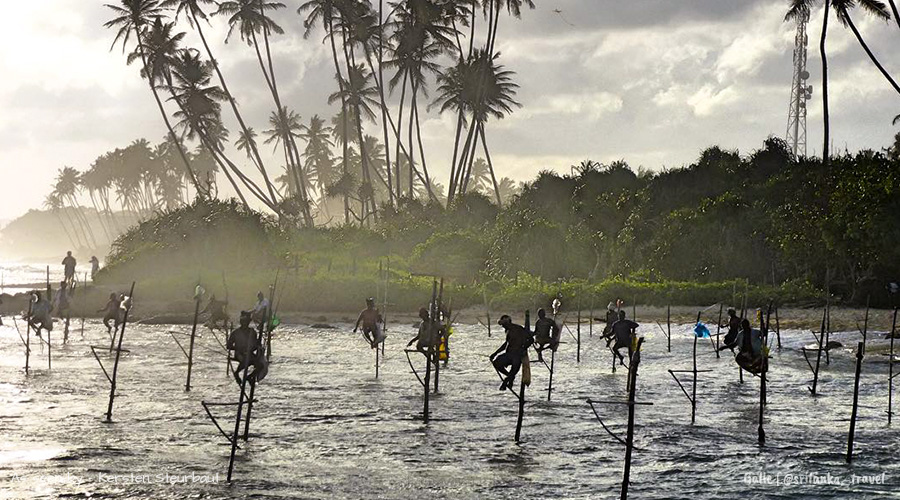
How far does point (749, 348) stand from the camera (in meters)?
20.9

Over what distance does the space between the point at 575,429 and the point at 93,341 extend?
84.8ft

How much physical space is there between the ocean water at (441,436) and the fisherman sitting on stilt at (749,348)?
3.90 feet

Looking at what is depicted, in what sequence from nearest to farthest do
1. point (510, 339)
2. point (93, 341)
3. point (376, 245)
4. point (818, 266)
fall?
point (510, 339) < point (93, 341) < point (818, 266) < point (376, 245)

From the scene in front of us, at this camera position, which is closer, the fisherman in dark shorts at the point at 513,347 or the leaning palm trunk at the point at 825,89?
the fisherman in dark shorts at the point at 513,347

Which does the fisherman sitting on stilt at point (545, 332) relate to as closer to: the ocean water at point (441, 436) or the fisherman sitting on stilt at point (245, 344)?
Answer: the ocean water at point (441, 436)

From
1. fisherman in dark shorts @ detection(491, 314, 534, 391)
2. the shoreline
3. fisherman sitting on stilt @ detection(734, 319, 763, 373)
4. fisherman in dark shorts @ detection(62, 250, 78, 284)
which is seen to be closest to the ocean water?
fisherman sitting on stilt @ detection(734, 319, 763, 373)

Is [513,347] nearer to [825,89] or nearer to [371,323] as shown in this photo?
[371,323]

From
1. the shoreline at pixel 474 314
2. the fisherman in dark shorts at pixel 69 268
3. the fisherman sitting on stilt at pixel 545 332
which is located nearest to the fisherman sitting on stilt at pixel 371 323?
the fisherman sitting on stilt at pixel 545 332

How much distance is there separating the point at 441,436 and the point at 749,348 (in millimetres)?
7162

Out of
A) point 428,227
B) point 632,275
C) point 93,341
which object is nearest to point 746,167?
point 632,275

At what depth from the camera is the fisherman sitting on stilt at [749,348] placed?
20828 millimetres

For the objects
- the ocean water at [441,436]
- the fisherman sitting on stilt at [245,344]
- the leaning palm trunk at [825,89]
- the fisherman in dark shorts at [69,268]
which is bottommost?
the ocean water at [441,436]

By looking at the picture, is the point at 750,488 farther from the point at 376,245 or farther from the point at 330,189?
the point at 330,189

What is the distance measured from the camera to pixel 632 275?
1967 inches
